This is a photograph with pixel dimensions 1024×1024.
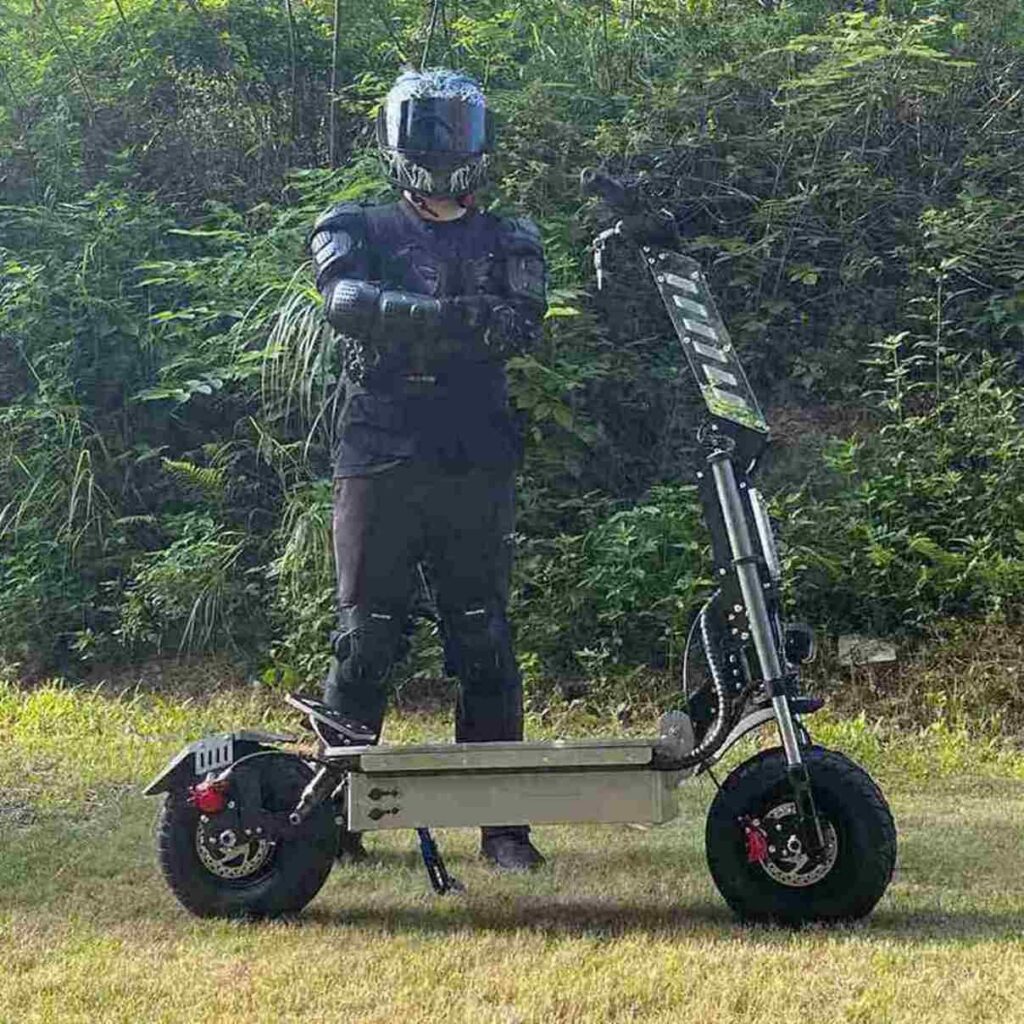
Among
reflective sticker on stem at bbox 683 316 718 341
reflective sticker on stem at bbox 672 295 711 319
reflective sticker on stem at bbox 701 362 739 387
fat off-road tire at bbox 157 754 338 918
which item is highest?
reflective sticker on stem at bbox 672 295 711 319

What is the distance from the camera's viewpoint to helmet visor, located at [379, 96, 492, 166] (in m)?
3.80

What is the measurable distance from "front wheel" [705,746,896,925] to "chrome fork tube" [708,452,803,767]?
0.07m

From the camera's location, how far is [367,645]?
386 centimetres

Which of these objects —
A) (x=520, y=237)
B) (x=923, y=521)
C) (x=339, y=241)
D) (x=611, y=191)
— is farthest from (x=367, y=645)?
(x=923, y=521)

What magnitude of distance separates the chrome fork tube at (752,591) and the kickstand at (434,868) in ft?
2.96

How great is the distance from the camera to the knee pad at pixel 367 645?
386 centimetres

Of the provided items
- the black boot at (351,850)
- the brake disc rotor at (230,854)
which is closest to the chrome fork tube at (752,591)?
the brake disc rotor at (230,854)

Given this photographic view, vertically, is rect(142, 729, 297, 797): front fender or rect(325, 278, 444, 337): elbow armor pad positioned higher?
rect(325, 278, 444, 337): elbow armor pad

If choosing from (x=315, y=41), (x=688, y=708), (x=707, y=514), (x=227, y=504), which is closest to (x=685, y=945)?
(x=688, y=708)

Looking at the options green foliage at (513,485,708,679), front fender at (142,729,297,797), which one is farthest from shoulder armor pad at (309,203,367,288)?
green foliage at (513,485,708,679)

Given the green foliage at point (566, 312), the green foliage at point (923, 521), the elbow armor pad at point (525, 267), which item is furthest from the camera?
the green foliage at point (566, 312)

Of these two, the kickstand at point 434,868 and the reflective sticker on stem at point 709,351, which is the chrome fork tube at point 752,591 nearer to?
the reflective sticker on stem at point 709,351

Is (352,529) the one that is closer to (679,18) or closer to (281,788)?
(281,788)

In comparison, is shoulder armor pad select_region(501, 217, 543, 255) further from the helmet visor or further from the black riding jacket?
the helmet visor
